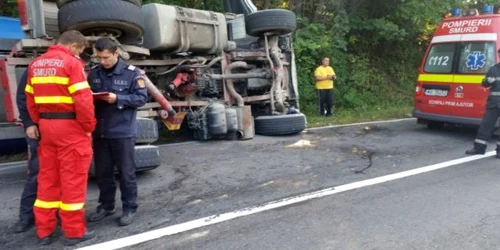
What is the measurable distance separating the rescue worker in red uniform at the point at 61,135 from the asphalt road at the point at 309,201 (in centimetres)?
20

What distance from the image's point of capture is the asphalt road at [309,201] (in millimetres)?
3246

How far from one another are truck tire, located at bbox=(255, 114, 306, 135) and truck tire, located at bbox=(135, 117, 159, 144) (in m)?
2.79

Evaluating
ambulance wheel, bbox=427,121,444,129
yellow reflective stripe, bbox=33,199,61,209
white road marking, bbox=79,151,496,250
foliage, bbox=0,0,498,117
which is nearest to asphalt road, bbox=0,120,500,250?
white road marking, bbox=79,151,496,250

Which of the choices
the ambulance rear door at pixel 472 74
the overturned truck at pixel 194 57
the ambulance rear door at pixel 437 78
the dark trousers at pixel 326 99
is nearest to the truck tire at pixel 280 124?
the overturned truck at pixel 194 57

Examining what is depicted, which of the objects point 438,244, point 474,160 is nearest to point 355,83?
point 474,160

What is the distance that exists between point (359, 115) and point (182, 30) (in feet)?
19.3

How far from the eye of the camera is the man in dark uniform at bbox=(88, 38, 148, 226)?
349 cm

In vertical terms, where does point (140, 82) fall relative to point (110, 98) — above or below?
above

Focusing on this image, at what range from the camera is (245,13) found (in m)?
8.11

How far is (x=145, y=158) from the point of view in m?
4.63

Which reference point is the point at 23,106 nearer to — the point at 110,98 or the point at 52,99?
the point at 52,99

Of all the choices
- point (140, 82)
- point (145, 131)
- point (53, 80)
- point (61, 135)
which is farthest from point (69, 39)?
point (145, 131)

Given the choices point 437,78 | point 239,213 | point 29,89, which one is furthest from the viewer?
point 437,78

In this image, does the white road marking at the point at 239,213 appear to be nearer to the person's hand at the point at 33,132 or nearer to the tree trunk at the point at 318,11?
the person's hand at the point at 33,132
